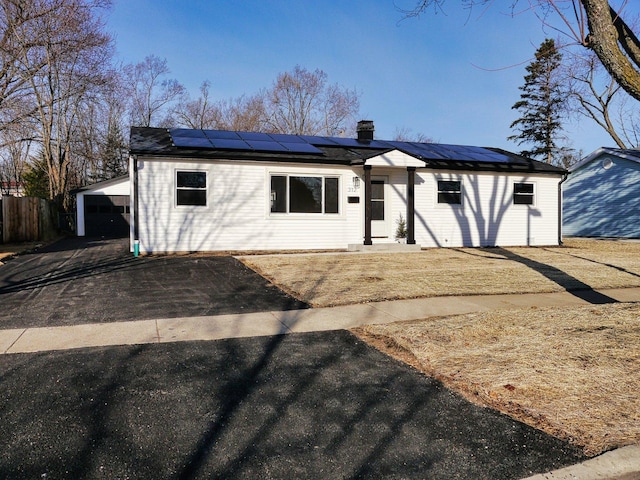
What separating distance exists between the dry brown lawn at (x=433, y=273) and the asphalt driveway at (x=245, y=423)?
3.15 metres

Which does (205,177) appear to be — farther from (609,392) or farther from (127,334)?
(609,392)

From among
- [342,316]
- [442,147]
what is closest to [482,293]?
[342,316]

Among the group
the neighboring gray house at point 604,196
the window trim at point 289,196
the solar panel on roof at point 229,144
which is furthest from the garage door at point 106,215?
the neighboring gray house at point 604,196

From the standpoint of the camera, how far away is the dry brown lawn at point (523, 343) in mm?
3451

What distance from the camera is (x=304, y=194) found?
49.4 ft

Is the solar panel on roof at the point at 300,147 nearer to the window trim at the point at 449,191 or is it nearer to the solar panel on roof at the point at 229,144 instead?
the solar panel on roof at the point at 229,144

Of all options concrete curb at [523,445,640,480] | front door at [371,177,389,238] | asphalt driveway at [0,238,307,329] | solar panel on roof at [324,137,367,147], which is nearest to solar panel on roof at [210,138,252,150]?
Result: asphalt driveway at [0,238,307,329]

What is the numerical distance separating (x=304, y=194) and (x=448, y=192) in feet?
17.5

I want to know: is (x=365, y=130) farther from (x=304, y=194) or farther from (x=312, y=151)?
(x=304, y=194)

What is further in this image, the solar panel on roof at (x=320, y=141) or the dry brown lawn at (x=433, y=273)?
the solar panel on roof at (x=320, y=141)

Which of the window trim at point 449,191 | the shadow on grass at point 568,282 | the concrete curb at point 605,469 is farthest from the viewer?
the window trim at point 449,191

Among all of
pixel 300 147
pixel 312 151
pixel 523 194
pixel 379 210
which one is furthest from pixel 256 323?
pixel 523 194

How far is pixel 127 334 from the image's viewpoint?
215 inches

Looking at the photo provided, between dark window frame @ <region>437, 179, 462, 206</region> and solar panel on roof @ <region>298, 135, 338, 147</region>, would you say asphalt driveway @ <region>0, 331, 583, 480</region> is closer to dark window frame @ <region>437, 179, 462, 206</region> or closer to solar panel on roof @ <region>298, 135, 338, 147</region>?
dark window frame @ <region>437, 179, 462, 206</region>
